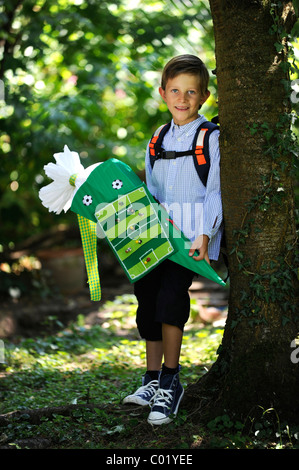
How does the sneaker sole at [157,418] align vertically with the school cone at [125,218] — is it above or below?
below

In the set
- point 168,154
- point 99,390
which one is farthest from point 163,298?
point 99,390

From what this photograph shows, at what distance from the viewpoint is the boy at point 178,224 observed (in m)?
2.72

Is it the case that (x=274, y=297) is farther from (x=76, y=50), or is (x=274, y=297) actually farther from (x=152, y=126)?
(x=152, y=126)

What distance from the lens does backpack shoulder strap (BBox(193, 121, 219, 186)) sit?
2.79 m

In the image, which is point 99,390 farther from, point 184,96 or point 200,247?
point 184,96

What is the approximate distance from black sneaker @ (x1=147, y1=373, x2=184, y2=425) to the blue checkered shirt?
63 centimetres

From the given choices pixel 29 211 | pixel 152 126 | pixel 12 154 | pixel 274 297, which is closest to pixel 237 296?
pixel 274 297

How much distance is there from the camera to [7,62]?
531 cm

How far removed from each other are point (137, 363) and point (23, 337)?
4.89ft

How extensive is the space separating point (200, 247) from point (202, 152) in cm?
47

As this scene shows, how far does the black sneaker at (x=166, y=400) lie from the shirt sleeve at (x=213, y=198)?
28.5 inches

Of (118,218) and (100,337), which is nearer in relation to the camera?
(118,218)

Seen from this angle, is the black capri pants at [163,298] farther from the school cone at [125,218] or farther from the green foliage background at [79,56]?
the green foliage background at [79,56]

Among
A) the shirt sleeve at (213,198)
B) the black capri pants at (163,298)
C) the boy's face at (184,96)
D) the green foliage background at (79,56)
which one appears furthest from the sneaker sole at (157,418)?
the green foliage background at (79,56)
